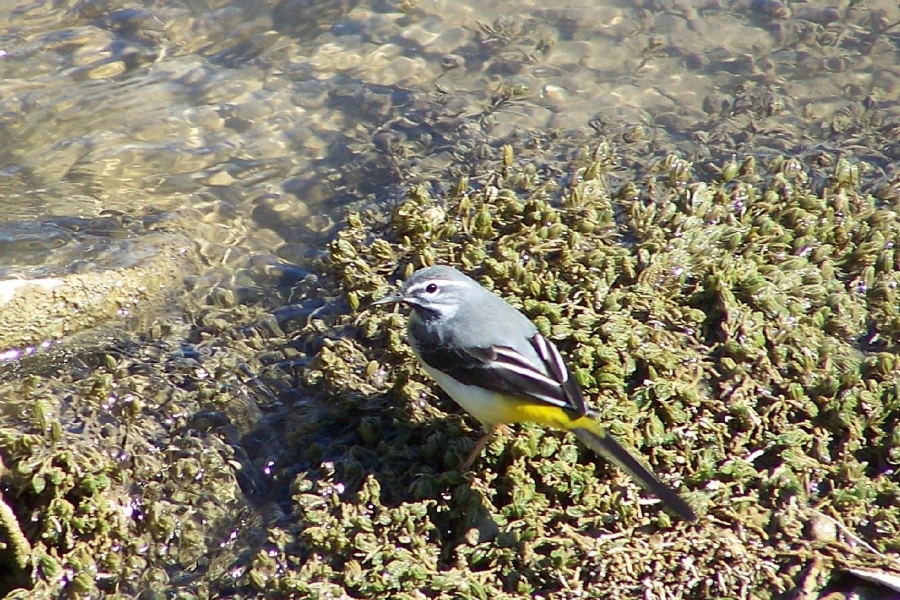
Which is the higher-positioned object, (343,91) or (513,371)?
(513,371)

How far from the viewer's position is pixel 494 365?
5.11 m

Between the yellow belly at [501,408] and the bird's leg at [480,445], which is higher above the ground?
the yellow belly at [501,408]

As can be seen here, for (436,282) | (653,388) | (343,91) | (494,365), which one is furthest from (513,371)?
(343,91)

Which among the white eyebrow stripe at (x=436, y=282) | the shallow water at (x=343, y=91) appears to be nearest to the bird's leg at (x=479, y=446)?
the white eyebrow stripe at (x=436, y=282)

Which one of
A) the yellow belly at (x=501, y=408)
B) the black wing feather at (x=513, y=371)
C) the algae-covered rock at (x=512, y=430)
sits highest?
the black wing feather at (x=513, y=371)

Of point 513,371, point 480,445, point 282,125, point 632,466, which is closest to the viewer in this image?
point 632,466

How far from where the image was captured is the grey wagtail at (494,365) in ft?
15.9

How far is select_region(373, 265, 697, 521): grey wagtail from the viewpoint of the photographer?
486cm

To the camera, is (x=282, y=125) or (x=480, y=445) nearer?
(x=480, y=445)

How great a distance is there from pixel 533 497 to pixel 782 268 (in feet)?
8.88

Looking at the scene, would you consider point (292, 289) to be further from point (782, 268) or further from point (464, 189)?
point (782, 268)

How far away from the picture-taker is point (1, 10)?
9.73 metres

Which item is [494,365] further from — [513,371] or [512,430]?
[512,430]

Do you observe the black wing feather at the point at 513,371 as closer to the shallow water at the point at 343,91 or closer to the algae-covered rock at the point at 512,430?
the algae-covered rock at the point at 512,430
